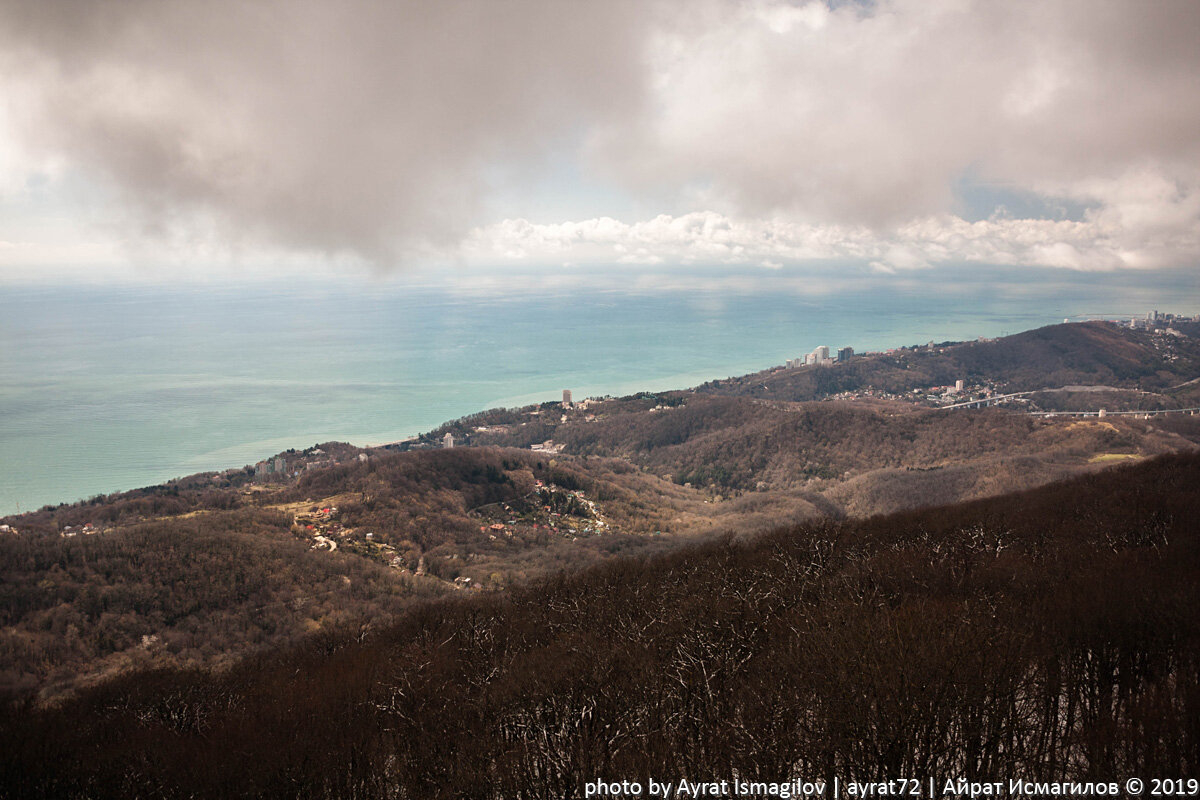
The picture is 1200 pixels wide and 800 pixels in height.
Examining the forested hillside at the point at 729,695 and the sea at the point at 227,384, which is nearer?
the forested hillside at the point at 729,695

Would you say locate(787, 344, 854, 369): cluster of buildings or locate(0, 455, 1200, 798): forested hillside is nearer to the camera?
locate(0, 455, 1200, 798): forested hillside

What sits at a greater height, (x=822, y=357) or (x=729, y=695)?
(x=822, y=357)

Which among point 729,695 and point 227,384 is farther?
point 227,384

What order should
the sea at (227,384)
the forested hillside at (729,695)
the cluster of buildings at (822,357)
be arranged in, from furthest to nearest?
the cluster of buildings at (822,357) → the sea at (227,384) → the forested hillside at (729,695)

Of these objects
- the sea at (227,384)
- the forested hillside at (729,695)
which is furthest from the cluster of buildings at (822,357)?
the forested hillside at (729,695)

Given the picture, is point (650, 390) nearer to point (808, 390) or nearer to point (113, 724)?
point (808, 390)

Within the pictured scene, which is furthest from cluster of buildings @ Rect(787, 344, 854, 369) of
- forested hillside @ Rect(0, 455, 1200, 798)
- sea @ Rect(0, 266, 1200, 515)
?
forested hillside @ Rect(0, 455, 1200, 798)

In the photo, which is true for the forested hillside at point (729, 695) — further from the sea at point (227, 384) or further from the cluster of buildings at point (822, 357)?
the cluster of buildings at point (822, 357)

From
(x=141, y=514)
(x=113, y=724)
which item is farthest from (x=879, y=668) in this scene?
(x=141, y=514)

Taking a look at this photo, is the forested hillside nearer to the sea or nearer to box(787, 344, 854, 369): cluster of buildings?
the sea
